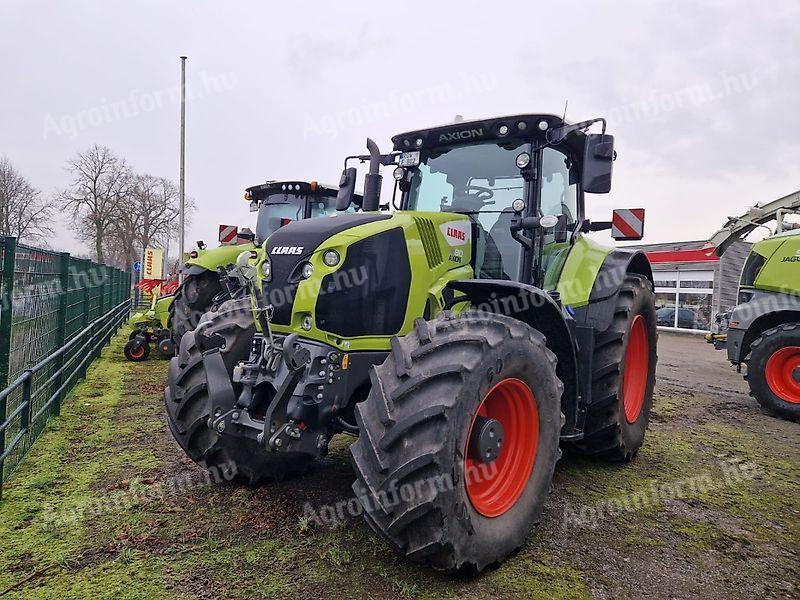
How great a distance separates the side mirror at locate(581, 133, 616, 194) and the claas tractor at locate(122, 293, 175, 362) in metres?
7.09

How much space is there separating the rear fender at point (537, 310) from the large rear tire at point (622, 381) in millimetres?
412

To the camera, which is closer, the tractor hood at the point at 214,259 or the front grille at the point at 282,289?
the front grille at the point at 282,289

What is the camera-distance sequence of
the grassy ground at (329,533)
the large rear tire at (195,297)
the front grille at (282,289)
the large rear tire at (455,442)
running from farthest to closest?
the large rear tire at (195,297) → the front grille at (282,289) → the grassy ground at (329,533) → the large rear tire at (455,442)

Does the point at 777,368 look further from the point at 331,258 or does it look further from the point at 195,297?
the point at 195,297

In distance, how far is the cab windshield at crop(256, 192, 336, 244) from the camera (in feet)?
28.8

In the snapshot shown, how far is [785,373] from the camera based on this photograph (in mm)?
6965

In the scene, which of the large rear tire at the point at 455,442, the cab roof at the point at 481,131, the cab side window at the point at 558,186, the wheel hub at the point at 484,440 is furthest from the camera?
the cab side window at the point at 558,186

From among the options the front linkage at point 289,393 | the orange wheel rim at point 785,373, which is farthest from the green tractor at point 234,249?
the orange wheel rim at point 785,373

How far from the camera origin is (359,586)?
2580mm

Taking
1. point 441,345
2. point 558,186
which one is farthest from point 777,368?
point 441,345

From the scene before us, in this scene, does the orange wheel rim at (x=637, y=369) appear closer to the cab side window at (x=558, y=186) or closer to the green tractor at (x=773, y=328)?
the cab side window at (x=558, y=186)

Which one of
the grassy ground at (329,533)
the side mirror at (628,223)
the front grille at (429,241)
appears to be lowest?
the grassy ground at (329,533)

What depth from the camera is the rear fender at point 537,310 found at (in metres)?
3.30

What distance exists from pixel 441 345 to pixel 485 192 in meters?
1.77
